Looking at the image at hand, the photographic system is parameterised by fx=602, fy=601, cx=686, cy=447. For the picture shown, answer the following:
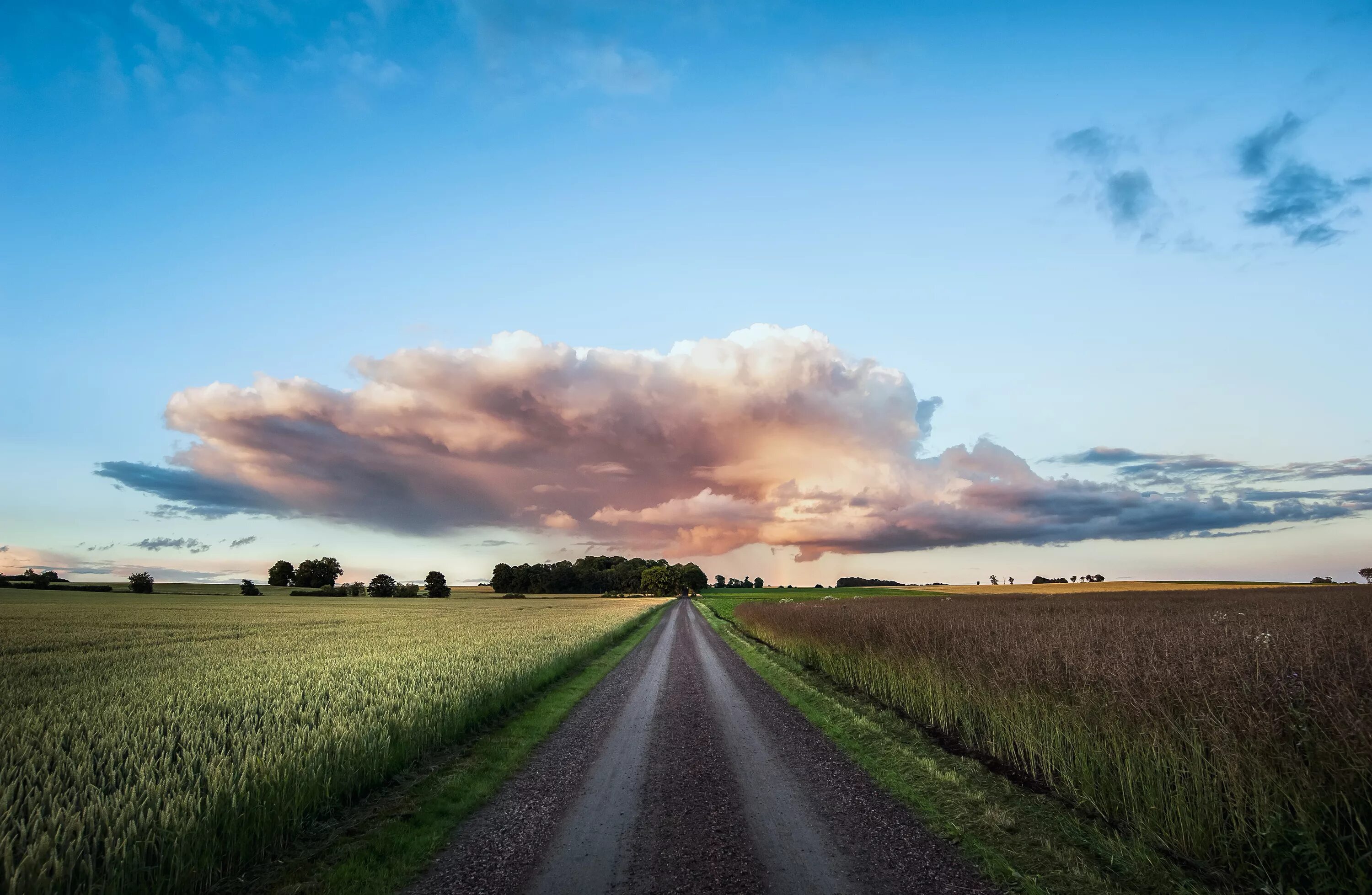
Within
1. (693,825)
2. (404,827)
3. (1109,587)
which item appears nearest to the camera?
(693,825)

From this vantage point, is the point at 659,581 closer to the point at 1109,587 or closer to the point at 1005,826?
the point at 1109,587

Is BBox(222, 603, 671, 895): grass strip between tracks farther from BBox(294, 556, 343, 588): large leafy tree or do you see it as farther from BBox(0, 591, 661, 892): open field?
BBox(294, 556, 343, 588): large leafy tree

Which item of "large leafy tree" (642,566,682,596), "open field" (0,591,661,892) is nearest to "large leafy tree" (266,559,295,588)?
"large leafy tree" (642,566,682,596)

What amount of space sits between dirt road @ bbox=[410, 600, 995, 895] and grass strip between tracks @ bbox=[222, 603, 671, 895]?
1.03 ft

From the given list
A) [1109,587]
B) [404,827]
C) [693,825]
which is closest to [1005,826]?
[693,825]

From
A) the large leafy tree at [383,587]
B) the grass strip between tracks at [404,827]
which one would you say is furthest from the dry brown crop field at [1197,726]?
the large leafy tree at [383,587]

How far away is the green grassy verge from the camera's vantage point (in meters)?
5.96

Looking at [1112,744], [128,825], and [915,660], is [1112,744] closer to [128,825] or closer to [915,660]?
[915,660]

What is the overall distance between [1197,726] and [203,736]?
13.0 meters

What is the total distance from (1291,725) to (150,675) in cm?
2195

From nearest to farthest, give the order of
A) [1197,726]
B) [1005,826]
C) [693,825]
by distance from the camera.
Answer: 1. [1197,726]
2. [1005,826]
3. [693,825]

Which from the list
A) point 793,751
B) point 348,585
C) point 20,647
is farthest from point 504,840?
point 348,585

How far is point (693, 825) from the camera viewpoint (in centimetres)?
749

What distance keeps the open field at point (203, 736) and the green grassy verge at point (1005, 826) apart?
7891mm
